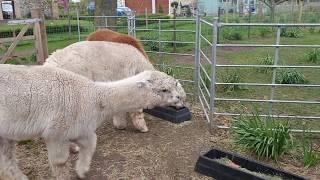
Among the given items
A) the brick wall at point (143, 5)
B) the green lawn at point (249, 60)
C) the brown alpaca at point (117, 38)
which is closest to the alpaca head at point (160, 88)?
the brown alpaca at point (117, 38)

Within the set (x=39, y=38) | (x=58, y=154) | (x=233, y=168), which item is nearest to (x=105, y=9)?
(x=39, y=38)

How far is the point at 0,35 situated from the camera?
42.7ft

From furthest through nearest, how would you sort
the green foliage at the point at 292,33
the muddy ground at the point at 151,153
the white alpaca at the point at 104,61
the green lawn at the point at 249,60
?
the green foliage at the point at 292,33
the green lawn at the point at 249,60
the white alpaca at the point at 104,61
the muddy ground at the point at 151,153

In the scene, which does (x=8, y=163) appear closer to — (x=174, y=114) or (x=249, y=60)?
(x=174, y=114)

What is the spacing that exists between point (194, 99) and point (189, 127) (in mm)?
1411

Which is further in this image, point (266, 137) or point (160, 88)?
point (266, 137)

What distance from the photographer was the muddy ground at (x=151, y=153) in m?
4.11

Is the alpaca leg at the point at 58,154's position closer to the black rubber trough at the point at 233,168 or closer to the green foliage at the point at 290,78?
the black rubber trough at the point at 233,168

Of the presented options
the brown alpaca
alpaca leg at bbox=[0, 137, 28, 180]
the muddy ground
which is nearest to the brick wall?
the brown alpaca

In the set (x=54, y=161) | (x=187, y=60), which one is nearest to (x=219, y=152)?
(x=54, y=161)

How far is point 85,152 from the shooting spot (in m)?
3.87

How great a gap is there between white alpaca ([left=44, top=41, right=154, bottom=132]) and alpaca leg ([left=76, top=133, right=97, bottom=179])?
45.3 inches

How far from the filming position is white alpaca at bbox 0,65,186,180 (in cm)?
338

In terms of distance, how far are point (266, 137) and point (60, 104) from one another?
90.8 inches
